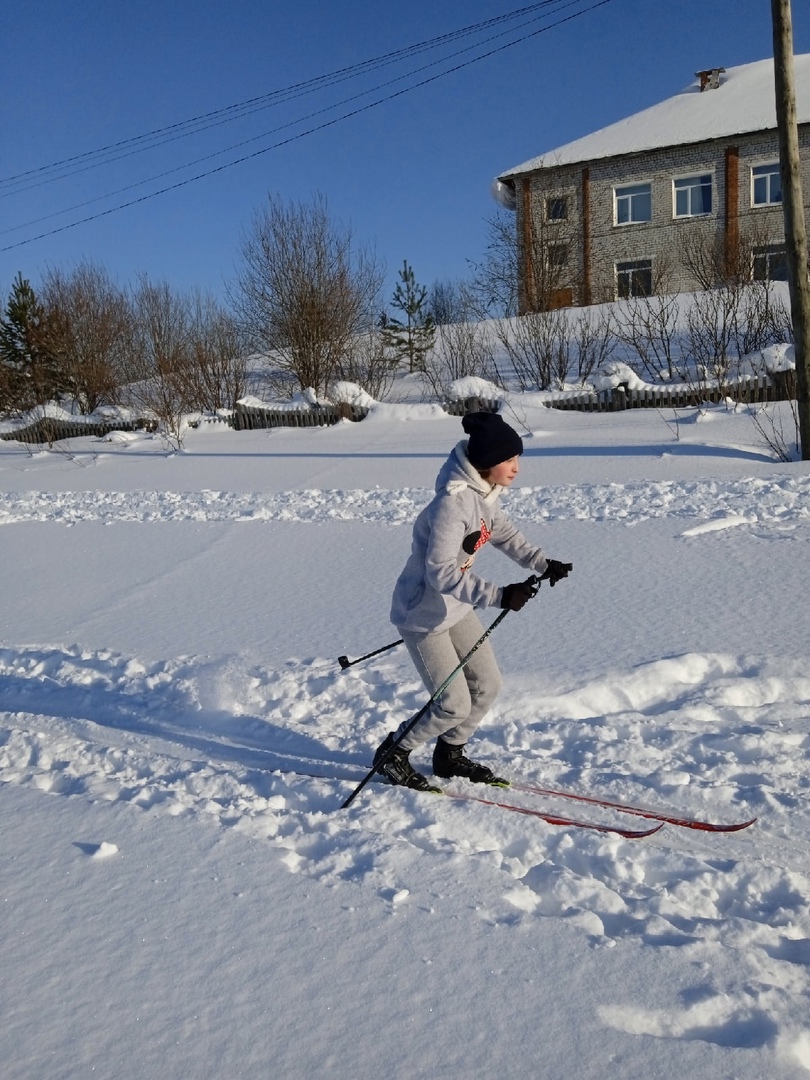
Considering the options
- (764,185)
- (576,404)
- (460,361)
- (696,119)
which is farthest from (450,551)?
(696,119)

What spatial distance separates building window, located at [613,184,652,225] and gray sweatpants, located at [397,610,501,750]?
31.4m

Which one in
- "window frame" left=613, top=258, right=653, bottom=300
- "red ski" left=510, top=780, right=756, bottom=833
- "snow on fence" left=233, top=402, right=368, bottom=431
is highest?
"window frame" left=613, top=258, right=653, bottom=300

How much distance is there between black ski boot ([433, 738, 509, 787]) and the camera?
3.62 metres

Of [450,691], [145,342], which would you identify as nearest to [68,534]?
[450,691]

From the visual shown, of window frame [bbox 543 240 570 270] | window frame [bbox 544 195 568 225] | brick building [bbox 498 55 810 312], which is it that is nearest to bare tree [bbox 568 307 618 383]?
window frame [bbox 543 240 570 270]

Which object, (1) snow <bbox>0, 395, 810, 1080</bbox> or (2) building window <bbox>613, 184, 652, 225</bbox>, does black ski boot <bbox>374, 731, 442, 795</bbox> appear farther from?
(2) building window <bbox>613, 184, 652, 225</bbox>

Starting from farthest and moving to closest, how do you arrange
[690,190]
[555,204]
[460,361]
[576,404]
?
[555,204] < [690,190] < [460,361] < [576,404]

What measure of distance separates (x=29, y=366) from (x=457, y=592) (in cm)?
2916

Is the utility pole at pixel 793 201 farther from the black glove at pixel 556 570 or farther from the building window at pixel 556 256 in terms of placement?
the building window at pixel 556 256

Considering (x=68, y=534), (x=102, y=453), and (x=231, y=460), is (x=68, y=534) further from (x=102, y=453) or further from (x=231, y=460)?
(x=102, y=453)

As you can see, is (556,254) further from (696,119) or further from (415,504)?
(415,504)

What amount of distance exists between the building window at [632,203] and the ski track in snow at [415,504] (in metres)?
24.8

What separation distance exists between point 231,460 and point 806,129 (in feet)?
80.6

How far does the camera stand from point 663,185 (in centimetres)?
3053
